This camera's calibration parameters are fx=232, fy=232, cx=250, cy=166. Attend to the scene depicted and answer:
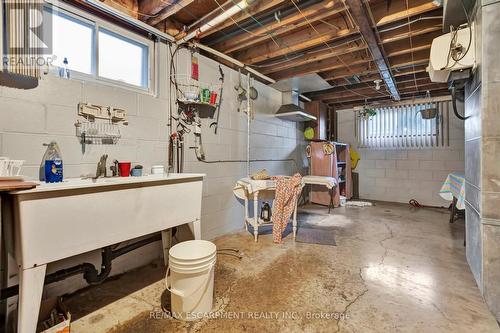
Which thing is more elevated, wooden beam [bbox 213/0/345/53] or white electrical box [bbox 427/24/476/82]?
wooden beam [bbox 213/0/345/53]

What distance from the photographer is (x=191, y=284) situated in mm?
1556

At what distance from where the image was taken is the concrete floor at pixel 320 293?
154 centimetres

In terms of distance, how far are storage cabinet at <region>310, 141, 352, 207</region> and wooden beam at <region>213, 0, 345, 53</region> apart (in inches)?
110

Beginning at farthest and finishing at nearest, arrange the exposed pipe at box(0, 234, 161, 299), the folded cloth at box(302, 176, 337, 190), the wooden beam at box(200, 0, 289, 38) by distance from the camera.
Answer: the folded cloth at box(302, 176, 337, 190) → the wooden beam at box(200, 0, 289, 38) → the exposed pipe at box(0, 234, 161, 299)

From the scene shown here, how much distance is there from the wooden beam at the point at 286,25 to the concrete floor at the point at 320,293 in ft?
8.09

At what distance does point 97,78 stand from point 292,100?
3.28 meters

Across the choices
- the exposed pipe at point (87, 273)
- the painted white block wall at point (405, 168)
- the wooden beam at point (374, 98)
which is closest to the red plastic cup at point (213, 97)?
A: the exposed pipe at point (87, 273)

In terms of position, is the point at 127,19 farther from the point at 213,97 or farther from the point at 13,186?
the point at 13,186

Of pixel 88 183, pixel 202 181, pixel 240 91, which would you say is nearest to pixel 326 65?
pixel 240 91

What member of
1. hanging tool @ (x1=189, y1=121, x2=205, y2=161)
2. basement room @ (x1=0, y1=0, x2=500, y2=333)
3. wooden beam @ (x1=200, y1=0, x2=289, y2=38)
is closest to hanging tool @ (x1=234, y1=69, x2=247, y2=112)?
basement room @ (x1=0, y1=0, x2=500, y2=333)

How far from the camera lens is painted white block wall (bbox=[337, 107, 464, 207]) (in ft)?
16.0

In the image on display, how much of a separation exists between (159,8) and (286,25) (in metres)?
1.27

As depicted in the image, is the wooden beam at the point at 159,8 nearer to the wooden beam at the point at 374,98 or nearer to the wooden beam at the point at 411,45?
the wooden beam at the point at 411,45

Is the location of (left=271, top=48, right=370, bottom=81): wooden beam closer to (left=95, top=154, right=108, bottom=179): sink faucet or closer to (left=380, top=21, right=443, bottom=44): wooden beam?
(left=380, top=21, right=443, bottom=44): wooden beam
